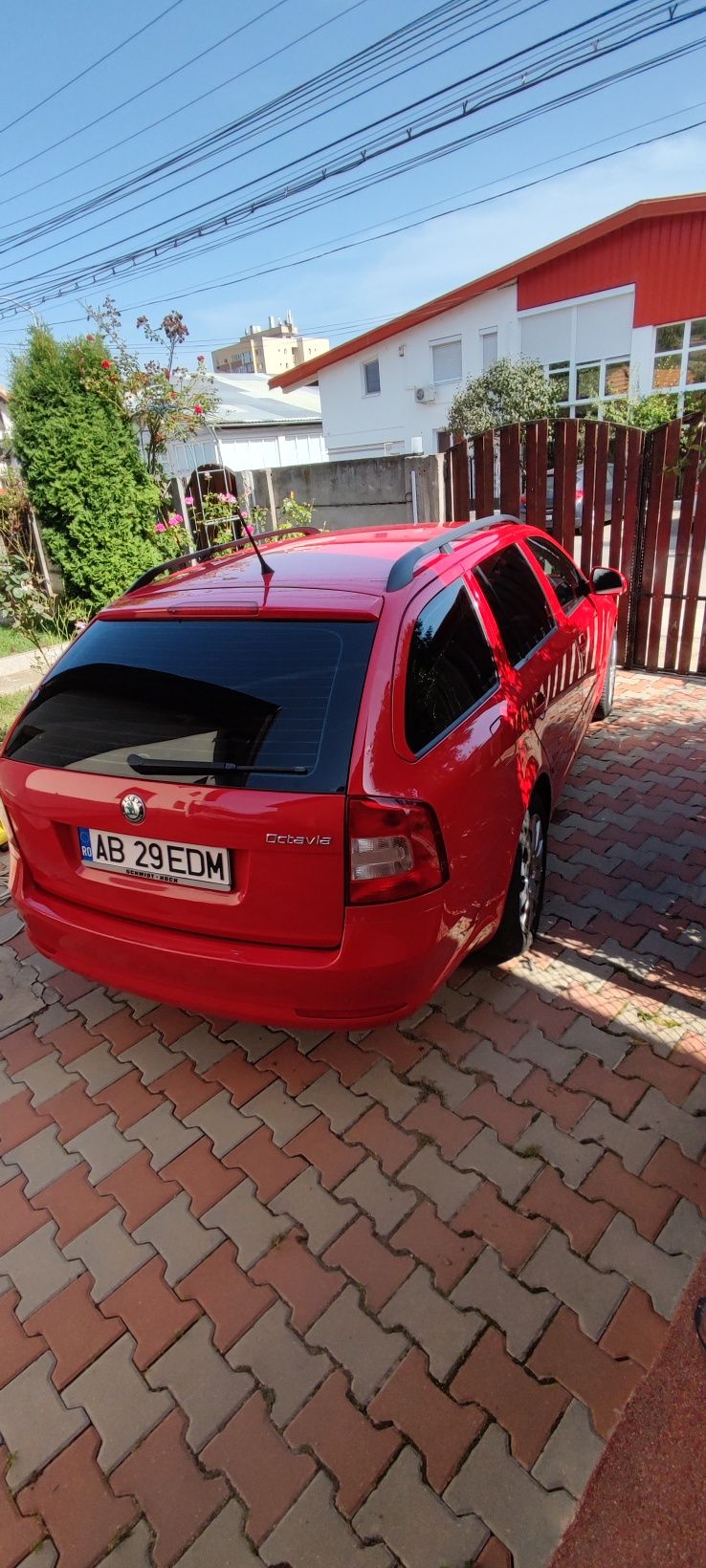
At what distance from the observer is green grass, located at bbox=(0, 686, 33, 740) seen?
605 cm

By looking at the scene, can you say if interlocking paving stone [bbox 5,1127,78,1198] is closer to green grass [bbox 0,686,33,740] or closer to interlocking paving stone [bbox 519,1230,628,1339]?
interlocking paving stone [bbox 519,1230,628,1339]

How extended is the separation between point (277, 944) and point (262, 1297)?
86 centimetres

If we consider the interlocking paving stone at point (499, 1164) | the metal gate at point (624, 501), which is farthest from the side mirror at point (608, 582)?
the interlocking paving stone at point (499, 1164)

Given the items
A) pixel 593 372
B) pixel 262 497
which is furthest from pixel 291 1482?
pixel 593 372

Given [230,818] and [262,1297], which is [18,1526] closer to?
[262,1297]

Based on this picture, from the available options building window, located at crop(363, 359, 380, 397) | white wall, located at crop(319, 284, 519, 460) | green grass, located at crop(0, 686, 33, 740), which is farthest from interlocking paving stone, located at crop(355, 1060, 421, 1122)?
building window, located at crop(363, 359, 380, 397)

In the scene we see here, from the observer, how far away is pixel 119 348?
842 centimetres

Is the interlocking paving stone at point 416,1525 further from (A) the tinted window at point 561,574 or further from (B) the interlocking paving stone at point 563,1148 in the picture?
(A) the tinted window at point 561,574

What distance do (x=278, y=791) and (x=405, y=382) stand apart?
92.5 ft

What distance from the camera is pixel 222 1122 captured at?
94.9 inches

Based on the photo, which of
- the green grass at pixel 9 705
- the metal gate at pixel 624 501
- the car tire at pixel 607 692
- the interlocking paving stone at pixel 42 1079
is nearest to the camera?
the interlocking paving stone at pixel 42 1079

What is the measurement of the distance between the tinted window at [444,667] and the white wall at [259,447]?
22451 millimetres

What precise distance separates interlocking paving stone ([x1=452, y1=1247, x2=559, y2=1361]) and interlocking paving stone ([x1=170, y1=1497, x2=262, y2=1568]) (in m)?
0.63

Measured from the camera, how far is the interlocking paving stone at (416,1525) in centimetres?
143
